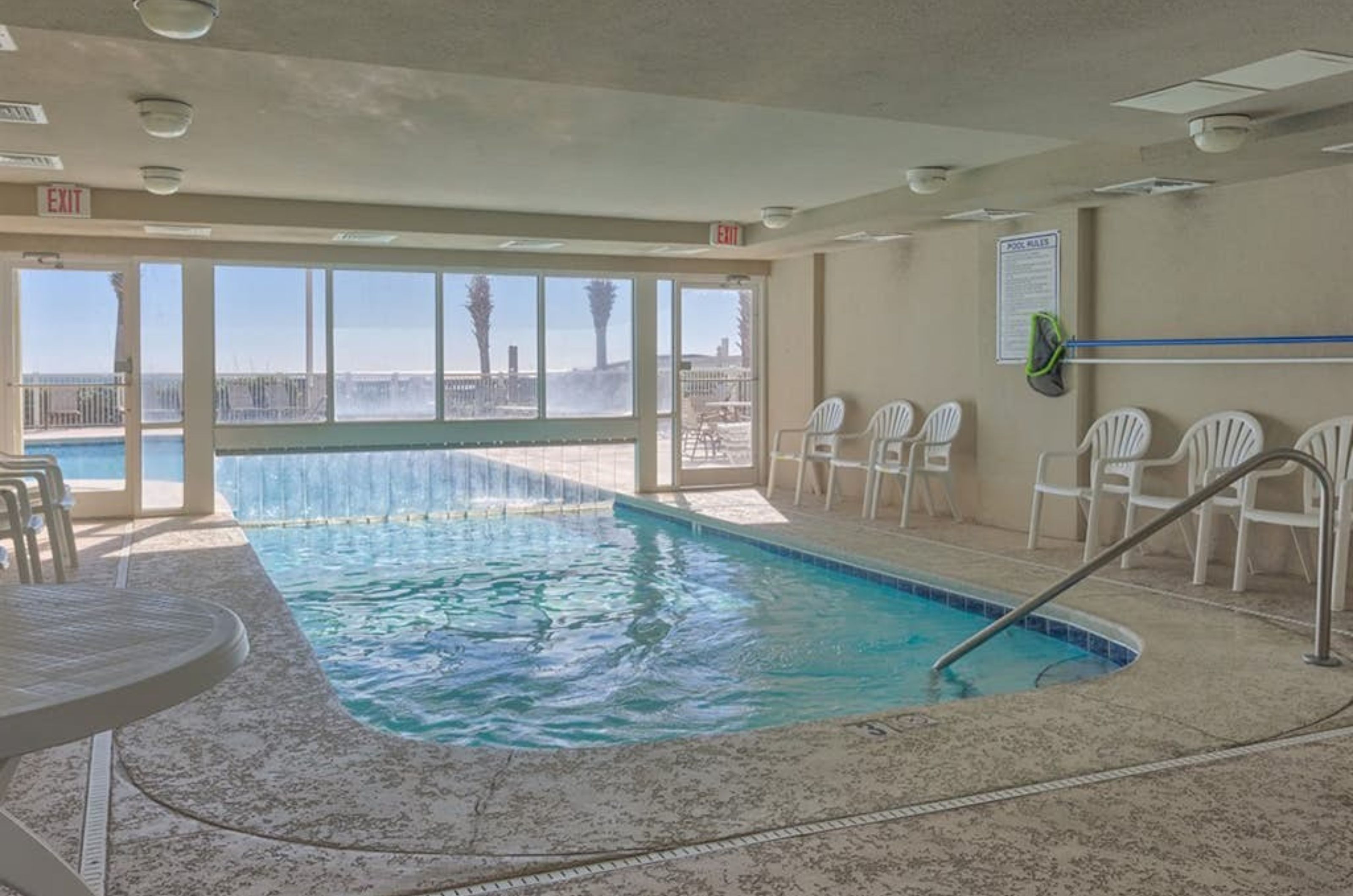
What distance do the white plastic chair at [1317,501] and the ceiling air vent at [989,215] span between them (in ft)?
7.89

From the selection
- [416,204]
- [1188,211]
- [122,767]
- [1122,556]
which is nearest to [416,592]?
[416,204]

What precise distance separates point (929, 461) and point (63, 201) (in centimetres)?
637

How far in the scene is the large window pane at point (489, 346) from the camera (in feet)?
33.7

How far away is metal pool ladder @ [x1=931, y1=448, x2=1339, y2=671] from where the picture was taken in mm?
4082

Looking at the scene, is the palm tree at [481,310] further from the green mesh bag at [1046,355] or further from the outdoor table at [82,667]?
the outdoor table at [82,667]

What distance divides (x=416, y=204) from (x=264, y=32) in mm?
4852

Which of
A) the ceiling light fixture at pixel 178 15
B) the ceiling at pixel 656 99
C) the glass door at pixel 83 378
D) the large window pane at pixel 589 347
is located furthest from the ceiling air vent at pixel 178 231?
the ceiling light fixture at pixel 178 15

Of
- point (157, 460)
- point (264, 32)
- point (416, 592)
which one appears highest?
point (264, 32)

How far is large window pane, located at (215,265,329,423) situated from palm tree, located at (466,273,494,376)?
4.27ft

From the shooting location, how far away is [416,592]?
681 centimetres

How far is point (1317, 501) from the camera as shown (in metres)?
5.73

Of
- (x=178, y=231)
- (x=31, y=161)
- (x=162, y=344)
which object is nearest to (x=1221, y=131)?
(x=31, y=161)

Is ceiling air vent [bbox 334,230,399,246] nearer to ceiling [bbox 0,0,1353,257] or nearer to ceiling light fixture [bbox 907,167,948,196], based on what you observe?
ceiling [bbox 0,0,1353,257]

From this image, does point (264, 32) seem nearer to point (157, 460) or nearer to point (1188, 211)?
point (1188, 211)
